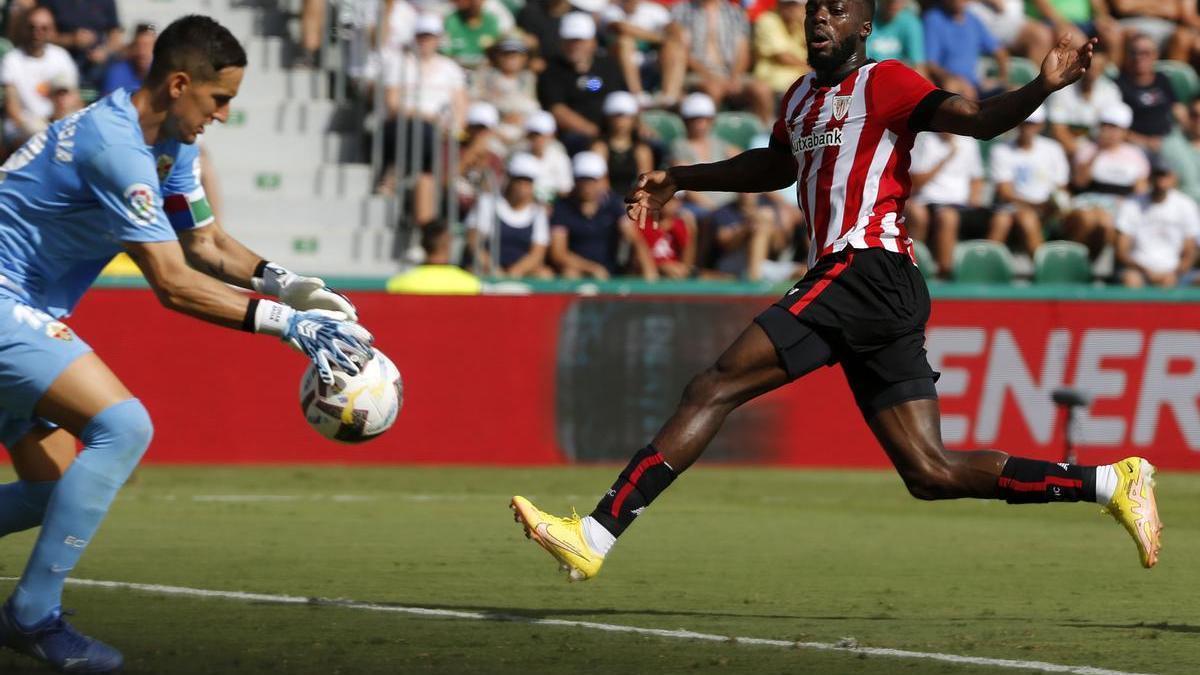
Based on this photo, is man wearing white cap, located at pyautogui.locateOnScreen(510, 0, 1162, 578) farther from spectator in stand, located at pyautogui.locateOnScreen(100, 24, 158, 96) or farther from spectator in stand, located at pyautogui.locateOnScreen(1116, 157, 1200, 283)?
spectator in stand, located at pyautogui.locateOnScreen(1116, 157, 1200, 283)

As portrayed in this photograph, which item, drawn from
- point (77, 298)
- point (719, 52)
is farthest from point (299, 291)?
point (719, 52)

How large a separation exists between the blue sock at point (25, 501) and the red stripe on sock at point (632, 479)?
2095 millimetres

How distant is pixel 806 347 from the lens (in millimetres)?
7492

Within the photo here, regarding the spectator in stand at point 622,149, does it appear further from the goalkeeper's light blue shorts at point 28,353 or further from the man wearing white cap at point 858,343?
the goalkeeper's light blue shorts at point 28,353

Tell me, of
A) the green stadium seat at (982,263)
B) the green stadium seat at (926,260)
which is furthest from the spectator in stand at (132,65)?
the green stadium seat at (982,263)

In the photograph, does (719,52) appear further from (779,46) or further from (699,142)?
(699,142)

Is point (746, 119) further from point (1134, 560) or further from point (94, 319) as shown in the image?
point (1134, 560)

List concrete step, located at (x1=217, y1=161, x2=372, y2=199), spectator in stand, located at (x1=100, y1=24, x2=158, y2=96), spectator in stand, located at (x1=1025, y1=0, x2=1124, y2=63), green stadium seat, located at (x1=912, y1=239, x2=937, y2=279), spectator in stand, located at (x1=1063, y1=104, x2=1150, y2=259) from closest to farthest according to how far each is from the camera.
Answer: spectator in stand, located at (x1=100, y1=24, x2=158, y2=96) < green stadium seat, located at (x1=912, y1=239, x2=937, y2=279) < concrete step, located at (x1=217, y1=161, x2=372, y2=199) < spectator in stand, located at (x1=1063, y1=104, x2=1150, y2=259) < spectator in stand, located at (x1=1025, y1=0, x2=1124, y2=63)

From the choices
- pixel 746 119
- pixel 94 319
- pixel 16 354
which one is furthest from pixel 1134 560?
pixel 746 119

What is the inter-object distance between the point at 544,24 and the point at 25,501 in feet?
43.1

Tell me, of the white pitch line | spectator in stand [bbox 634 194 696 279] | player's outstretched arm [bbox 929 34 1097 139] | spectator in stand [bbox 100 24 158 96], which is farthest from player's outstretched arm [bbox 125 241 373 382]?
spectator in stand [bbox 100 24 158 96]

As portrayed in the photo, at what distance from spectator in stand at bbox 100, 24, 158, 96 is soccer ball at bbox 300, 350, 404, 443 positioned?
10542mm

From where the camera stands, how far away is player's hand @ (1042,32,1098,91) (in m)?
7.03

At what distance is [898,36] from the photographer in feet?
64.9
